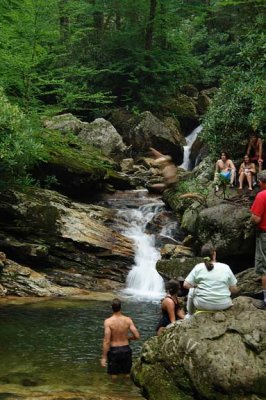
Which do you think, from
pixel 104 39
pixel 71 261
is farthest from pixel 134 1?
pixel 71 261

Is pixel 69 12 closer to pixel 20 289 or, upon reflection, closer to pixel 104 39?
pixel 104 39

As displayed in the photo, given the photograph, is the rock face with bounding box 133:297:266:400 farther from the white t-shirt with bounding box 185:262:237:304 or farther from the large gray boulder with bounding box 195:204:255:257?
the large gray boulder with bounding box 195:204:255:257

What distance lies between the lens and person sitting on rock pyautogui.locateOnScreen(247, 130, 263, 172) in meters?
17.8

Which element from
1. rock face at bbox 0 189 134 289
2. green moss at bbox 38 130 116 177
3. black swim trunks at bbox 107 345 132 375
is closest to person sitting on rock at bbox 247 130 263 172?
rock face at bbox 0 189 134 289

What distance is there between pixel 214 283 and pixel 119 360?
2316 millimetres

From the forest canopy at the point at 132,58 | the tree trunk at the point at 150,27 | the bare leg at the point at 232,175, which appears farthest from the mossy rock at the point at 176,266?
the tree trunk at the point at 150,27

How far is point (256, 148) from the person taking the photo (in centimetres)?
1823

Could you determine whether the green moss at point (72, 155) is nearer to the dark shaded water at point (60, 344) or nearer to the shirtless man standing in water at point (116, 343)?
the dark shaded water at point (60, 344)

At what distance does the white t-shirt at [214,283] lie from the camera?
8266mm

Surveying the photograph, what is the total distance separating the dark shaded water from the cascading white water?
2.00m

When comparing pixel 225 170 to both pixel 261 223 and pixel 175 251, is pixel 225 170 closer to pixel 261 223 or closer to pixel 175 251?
pixel 175 251

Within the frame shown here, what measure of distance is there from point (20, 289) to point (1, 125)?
553 centimetres

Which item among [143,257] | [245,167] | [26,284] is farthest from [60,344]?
[245,167]

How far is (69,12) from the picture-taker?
93.5 ft
